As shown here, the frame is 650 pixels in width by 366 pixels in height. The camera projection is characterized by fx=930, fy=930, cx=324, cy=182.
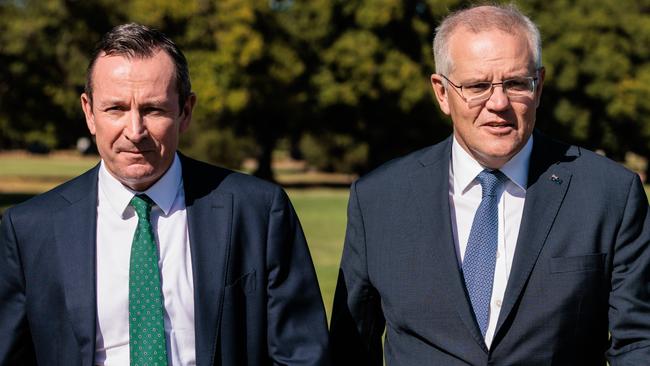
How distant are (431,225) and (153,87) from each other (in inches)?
47.9

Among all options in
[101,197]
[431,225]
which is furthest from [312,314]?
[101,197]

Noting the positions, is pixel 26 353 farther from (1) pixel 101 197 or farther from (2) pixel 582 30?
(2) pixel 582 30

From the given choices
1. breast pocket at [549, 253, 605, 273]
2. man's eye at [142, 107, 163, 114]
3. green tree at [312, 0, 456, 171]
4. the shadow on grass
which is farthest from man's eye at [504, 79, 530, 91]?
green tree at [312, 0, 456, 171]

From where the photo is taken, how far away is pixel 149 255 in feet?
11.1

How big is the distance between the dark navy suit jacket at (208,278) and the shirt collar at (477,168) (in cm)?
70

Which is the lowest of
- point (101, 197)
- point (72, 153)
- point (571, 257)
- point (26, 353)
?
point (72, 153)

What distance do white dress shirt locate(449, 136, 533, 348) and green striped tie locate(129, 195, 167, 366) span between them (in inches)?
46.0

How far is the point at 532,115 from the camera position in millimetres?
3516

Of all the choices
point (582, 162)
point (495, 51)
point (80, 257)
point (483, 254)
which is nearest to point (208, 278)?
point (80, 257)

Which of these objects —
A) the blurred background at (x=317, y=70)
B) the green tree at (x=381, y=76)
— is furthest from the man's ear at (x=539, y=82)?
the green tree at (x=381, y=76)

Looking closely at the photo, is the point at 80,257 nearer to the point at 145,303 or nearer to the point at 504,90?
the point at 145,303

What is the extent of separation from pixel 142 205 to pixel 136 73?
1.61ft

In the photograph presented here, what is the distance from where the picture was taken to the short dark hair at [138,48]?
3369mm

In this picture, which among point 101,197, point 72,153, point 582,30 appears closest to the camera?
point 101,197
